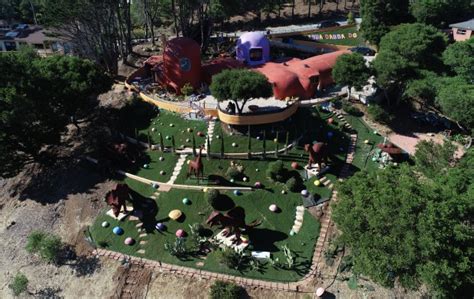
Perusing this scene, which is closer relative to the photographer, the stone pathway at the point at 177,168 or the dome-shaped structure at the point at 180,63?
the stone pathway at the point at 177,168

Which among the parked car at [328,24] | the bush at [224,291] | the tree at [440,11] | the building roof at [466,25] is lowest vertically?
the bush at [224,291]

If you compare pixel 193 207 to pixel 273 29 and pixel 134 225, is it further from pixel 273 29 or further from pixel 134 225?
pixel 273 29

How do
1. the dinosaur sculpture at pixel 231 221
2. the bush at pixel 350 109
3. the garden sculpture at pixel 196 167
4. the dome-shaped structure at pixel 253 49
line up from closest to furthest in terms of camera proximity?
the dinosaur sculpture at pixel 231 221, the garden sculpture at pixel 196 167, the bush at pixel 350 109, the dome-shaped structure at pixel 253 49

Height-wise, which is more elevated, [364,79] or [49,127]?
[364,79]

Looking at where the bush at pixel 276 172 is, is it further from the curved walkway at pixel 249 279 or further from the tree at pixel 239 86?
the tree at pixel 239 86

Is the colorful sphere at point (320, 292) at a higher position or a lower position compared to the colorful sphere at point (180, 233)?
lower

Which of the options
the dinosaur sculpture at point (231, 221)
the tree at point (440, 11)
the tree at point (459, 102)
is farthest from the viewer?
the tree at point (440, 11)

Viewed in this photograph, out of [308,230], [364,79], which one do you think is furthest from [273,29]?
[308,230]

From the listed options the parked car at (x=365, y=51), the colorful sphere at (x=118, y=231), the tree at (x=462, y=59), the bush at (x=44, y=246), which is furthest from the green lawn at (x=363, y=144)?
the bush at (x=44, y=246)
